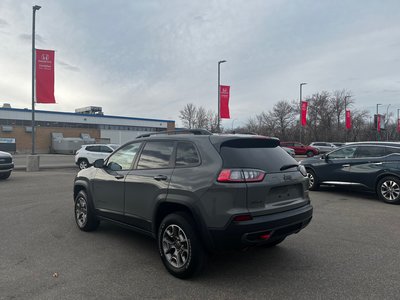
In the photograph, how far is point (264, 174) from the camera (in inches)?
151

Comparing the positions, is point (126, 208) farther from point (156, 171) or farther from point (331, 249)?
point (331, 249)

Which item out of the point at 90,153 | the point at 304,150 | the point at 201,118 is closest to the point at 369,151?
the point at 90,153

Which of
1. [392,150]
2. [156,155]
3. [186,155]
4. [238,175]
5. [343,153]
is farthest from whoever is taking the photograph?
[343,153]

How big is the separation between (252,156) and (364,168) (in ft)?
21.4

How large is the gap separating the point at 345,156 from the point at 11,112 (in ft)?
167

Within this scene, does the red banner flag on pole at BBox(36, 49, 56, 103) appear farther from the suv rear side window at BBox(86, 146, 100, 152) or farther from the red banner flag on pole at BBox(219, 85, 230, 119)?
the red banner flag on pole at BBox(219, 85, 230, 119)

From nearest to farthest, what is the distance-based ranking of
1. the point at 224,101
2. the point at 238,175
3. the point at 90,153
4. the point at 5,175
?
the point at 238,175 < the point at 5,175 < the point at 90,153 < the point at 224,101

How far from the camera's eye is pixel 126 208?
15.8 ft

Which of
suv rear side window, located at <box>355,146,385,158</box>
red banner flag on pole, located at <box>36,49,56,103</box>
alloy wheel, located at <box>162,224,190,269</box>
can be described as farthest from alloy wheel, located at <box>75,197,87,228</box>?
red banner flag on pole, located at <box>36,49,56,103</box>

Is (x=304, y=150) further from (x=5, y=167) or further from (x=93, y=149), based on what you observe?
(x=5, y=167)

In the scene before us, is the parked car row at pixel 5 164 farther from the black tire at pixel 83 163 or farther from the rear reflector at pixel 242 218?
the rear reflector at pixel 242 218

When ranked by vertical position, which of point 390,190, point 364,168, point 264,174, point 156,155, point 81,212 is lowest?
point 81,212

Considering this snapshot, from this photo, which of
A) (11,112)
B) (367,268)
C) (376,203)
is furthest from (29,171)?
(11,112)

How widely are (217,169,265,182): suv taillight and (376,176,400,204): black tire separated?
6.41 metres
